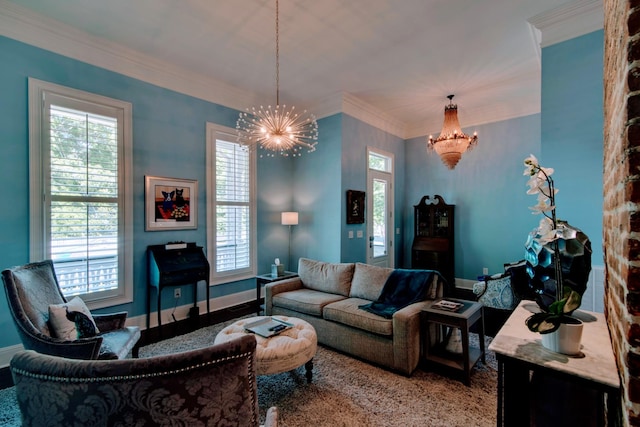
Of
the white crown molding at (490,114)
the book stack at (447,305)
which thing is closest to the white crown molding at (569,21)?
the white crown molding at (490,114)

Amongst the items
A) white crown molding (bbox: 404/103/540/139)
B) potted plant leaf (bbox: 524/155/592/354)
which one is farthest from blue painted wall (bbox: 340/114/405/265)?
potted plant leaf (bbox: 524/155/592/354)

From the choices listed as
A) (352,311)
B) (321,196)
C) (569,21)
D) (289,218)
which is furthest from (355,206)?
(569,21)

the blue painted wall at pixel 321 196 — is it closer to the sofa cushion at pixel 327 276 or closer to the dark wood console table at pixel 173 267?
the sofa cushion at pixel 327 276

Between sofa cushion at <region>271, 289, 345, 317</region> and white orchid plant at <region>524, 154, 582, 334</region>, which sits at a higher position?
white orchid plant at <region>524, 154, 582, 334</region>

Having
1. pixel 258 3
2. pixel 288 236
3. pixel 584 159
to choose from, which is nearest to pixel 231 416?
pixel 258 3

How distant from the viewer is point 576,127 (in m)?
2.72

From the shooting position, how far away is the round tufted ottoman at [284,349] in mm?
2088

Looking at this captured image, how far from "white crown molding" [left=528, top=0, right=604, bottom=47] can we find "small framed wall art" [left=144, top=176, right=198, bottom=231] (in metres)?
4.41

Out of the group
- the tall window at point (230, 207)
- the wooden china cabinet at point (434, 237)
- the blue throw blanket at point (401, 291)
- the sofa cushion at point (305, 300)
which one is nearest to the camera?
the blue throw blanket at point (401, 291)

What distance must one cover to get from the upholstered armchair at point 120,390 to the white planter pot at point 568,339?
1.32 metres

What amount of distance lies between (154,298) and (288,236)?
7.81 ft

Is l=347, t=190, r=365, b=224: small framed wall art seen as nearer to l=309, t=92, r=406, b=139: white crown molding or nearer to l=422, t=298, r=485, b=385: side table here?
l=309, t=92, r=406, b=139: white crown molding

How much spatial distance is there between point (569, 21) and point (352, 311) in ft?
11.5

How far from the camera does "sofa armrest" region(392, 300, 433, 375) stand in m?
2.47
